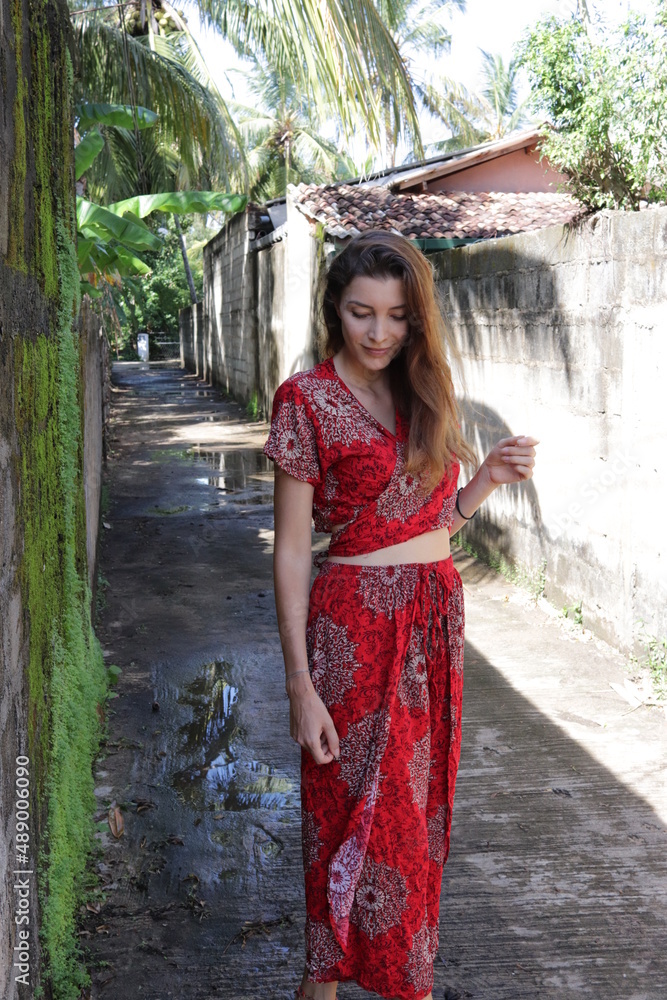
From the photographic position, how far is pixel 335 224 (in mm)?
12234

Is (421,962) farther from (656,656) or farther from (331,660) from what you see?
(656,656)

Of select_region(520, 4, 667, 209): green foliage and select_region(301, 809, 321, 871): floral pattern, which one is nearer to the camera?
select_region(301, 809, 321, 871): floral pattern

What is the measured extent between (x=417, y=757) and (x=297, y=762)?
196 centimetres

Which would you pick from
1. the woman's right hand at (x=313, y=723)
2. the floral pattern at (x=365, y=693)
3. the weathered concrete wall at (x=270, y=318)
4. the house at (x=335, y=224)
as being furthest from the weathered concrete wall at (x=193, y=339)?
the woman's right hand at (x=313, y=723)

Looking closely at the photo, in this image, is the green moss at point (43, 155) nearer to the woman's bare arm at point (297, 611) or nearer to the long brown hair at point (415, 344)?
the long brown hair at point (415, 344)

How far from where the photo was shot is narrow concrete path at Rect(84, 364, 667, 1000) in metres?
2.74

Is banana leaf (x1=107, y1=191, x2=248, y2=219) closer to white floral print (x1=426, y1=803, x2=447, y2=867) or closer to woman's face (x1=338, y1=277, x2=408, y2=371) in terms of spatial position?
woman's face (x1=338, y1=277, x2=408, y2=371)

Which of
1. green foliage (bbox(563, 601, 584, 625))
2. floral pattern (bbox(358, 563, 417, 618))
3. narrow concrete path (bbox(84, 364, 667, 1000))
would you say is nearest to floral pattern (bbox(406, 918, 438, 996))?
narrow concrete path (bbox(84, 364, 667, 1000))

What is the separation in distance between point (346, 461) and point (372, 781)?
0.72 metres

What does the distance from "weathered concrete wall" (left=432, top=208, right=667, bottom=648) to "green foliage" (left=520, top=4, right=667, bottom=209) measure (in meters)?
5.05

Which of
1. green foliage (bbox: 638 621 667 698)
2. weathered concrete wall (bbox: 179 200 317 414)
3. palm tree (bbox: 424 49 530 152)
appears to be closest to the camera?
green foliage (bbox: 638 621 667 698)

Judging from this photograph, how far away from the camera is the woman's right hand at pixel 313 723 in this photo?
2131 millimetres

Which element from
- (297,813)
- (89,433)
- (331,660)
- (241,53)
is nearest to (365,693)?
(331,660)

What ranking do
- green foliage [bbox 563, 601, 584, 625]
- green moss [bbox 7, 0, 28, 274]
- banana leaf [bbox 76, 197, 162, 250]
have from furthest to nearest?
banana leaf [bbox 76, 197, 162, 250]
green foliage [bbox 563, 601, 584, 625]
green moss [bbox 7, 0, 28, 274]
